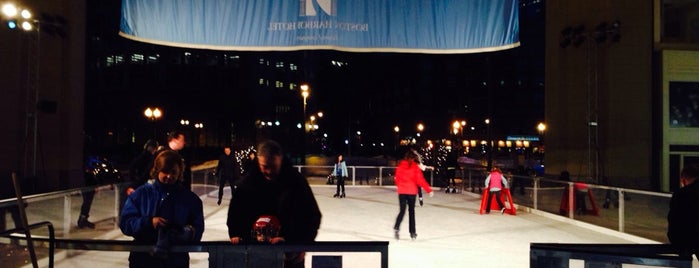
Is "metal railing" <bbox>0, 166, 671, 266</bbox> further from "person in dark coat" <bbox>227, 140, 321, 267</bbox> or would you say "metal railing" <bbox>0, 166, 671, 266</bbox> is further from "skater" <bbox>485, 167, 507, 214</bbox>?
"person in dark coat" <bbox>227, 140, 321, 267</bbox>

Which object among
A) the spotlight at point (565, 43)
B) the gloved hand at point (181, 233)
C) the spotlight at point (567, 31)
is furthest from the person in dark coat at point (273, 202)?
the spotlight at point (567, 31)

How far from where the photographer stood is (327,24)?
708cm

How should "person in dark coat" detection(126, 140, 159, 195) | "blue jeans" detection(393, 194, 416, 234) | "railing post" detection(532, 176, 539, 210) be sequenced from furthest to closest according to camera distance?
"railing post" detection(532, 176, 539, 210)
"blue jeans" detection(393, 194, 416, 234)
"person in dark coat" detection(126, 140, 159, 195)

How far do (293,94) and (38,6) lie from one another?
91416mm

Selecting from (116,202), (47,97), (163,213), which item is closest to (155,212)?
(163,213)

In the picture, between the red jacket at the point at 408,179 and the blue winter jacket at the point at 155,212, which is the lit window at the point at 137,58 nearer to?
the red jacket at the point at 408,179

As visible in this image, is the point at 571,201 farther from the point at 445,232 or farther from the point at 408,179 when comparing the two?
the point at 408,179

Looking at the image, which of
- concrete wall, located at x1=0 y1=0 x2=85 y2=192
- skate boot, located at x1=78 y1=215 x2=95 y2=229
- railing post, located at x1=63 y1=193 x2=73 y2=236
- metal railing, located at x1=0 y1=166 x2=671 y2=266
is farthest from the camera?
concrete wall, located at x1=0 y1=0 x2=85 y2=192

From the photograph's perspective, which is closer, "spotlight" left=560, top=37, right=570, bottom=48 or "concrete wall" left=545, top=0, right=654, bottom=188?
"spotlight" left=560, top=37, right=570, bottom=48

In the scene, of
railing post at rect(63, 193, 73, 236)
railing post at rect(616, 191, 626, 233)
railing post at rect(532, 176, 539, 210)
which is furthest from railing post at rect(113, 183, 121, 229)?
railing post at rect(532, 176, 539, 210)

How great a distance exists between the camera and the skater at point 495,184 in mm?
14305

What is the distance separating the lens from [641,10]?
840 inches

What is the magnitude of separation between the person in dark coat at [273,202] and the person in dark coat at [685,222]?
2.41 m

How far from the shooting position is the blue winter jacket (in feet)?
12.2
